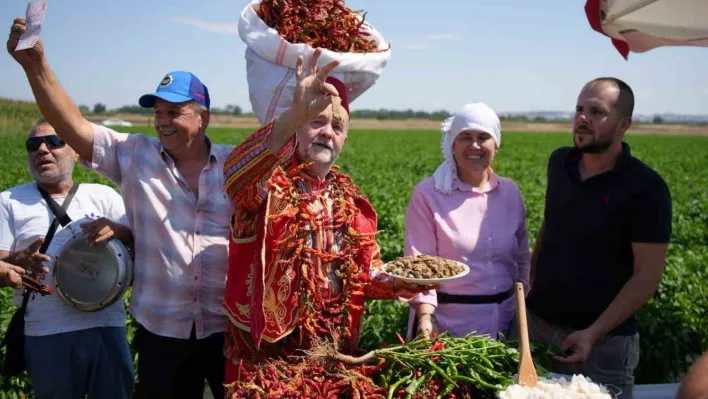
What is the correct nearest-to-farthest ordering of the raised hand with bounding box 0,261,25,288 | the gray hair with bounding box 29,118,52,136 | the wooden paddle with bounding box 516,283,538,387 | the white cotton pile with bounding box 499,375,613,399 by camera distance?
the white cotton pile with bounding box 499,375,613,399 → the wooden paddle with bounding box 516,283,538,387 → the raised hand with bounding box 0,261,25,288 → the gray hair with bounding box 29,118,52,136

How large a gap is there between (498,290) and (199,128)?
1.83m

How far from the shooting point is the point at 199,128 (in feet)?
11.0

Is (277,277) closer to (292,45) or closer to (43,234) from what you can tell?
(292,45)

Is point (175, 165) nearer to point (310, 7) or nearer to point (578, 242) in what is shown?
point (310, 7)

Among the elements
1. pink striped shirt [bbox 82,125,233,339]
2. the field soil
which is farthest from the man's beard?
the field soil

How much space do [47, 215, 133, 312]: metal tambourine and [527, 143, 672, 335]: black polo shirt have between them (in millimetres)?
2369

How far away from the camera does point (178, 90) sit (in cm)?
324

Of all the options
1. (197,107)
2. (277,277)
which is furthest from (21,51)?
(277,277)

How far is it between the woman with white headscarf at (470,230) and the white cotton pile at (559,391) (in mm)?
985

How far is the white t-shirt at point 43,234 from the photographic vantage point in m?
3.52

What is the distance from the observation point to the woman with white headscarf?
3482 millimetres

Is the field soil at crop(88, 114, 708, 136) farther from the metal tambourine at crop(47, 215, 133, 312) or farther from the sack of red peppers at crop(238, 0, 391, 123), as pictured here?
the sack of red peppers at crop(238, 0, 391, 123)

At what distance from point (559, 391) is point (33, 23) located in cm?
261

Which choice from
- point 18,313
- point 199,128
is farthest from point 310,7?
point 18,313
